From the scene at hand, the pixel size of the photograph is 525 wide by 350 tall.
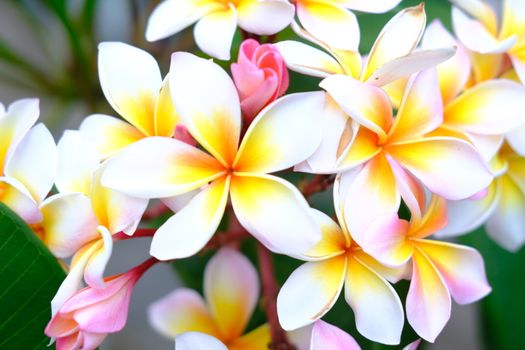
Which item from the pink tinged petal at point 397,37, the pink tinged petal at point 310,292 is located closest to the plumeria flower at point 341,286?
the pink tinged petal at point 310,292

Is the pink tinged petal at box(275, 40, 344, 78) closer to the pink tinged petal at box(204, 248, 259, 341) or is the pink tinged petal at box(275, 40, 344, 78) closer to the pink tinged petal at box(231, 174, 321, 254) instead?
the pink tinged petal at box(231, 174, 321, 254)

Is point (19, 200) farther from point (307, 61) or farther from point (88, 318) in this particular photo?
point (307, 61)

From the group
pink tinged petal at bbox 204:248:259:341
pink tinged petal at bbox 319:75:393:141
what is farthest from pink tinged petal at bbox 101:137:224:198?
pink tinged petal at bbox 204:248:259:341

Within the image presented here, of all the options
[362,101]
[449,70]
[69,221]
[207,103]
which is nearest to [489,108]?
[449,70]

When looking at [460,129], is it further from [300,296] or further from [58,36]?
[58,36]

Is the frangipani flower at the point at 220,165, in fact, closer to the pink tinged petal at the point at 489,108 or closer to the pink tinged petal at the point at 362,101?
the pink tinged petal at the point at 362,101

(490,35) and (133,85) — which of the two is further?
(490,35)
